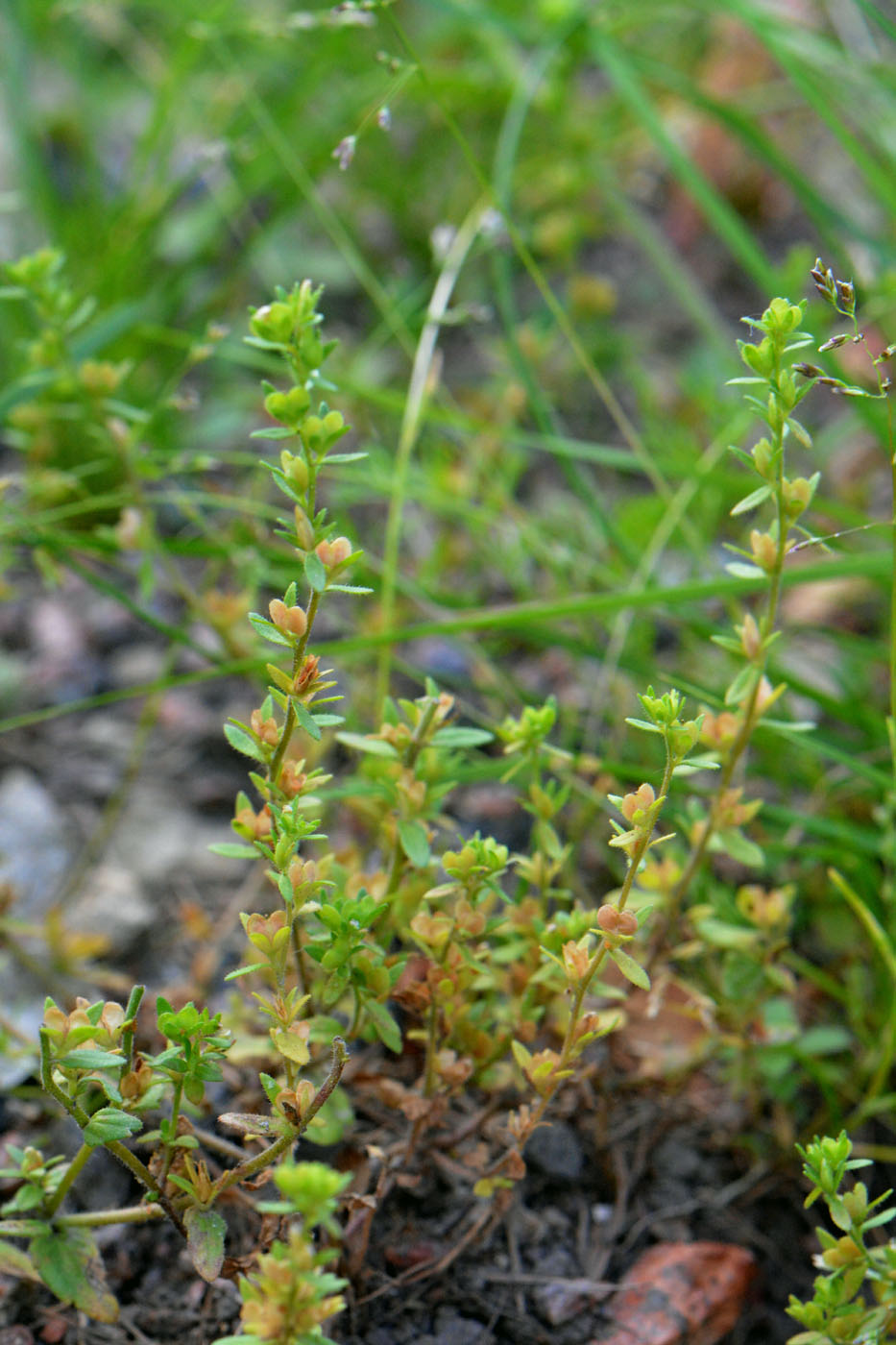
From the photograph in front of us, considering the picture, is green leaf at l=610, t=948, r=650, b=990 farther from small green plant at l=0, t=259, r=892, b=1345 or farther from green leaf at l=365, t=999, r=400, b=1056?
green leaf at l=365, t=999, r=400, b=1056

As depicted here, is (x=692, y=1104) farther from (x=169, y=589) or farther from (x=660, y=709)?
(x=169, y=589)

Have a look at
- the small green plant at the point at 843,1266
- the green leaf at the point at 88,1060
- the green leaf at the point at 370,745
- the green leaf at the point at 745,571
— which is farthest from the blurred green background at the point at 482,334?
the green leaf at the point at 88,1060

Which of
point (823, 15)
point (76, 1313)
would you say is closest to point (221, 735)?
point (76, 1313)

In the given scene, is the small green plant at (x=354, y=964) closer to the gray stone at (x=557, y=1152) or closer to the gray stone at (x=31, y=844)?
the gray stone at (x=557, y=1152)

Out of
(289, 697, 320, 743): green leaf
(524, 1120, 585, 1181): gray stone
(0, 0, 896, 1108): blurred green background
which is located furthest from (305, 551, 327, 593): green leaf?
(524, 1120, 585, 1181): gray stone

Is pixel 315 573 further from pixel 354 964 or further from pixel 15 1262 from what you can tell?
pixel 15 1262

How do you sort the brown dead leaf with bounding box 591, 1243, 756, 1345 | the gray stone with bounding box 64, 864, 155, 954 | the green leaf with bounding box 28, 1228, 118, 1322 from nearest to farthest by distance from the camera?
the green leaf with bounding box 28, 1228, 118, 1322
the brown dead leaf with bounding box 591, 1243, 756, 1345
the gray stone with bounding box 64, 864, 155, 954
